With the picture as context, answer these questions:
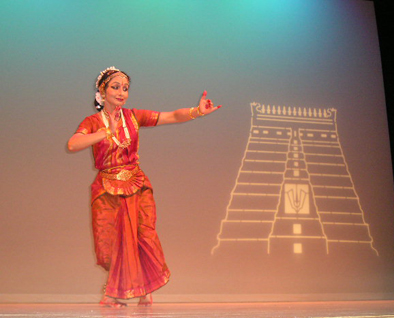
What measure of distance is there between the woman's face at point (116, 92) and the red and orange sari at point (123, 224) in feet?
0.40

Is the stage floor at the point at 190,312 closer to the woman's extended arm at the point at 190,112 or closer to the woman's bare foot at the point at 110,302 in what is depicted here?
the woman's bare foot at the point at 110,302

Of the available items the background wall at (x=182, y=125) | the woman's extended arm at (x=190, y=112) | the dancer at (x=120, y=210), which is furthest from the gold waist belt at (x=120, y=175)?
the background wall at (x=182, y=125)

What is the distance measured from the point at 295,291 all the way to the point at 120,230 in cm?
184

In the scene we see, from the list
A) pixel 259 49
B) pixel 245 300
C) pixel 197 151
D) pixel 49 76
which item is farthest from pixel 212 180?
pixel 49 76

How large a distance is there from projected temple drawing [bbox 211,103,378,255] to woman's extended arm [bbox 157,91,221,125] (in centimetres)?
124

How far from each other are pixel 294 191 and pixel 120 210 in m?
1.80

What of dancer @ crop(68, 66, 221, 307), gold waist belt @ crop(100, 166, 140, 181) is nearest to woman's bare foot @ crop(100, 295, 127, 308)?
dancer @ crop(68, 66, 221, 307)

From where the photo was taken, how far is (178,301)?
3.41 meters

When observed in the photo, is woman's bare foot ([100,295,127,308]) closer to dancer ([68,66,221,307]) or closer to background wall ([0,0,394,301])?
dancer ([68,66,221,307])

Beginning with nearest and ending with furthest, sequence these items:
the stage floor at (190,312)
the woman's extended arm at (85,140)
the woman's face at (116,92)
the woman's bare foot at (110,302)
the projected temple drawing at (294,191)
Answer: the stage floor at (190,312) < the woman's extended arm at (85,140) < the woman's bare foot at (110,302) < the woman's face at (116,92) < the projected temple drawing at (294,191)

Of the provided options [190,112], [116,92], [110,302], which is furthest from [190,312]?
[116,92]

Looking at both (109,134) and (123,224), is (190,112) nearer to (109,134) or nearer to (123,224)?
(109,134)

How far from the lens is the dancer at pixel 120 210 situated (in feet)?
7.98

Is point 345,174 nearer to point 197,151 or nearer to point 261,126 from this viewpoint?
point 261,126
